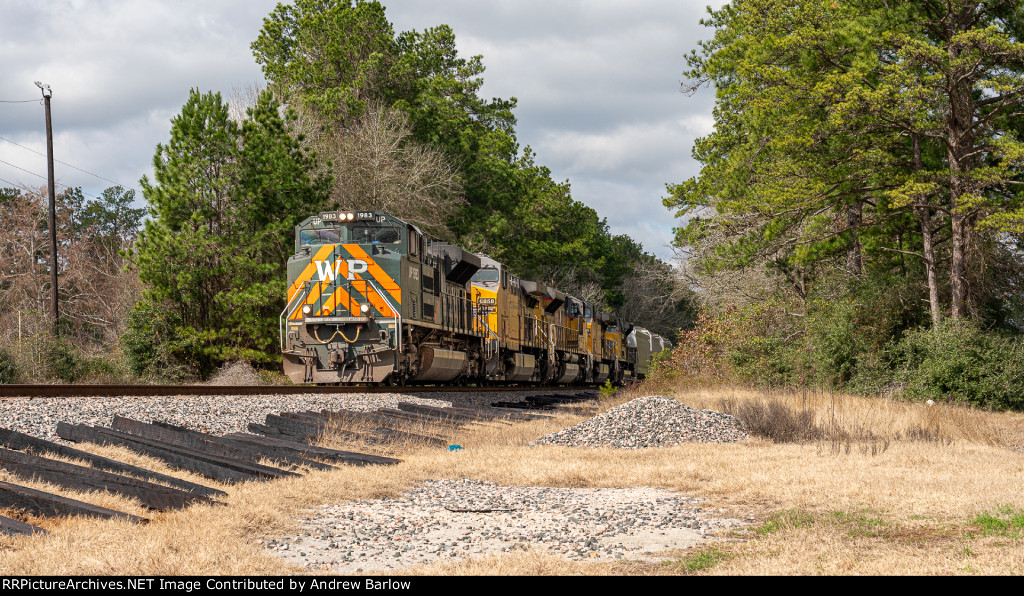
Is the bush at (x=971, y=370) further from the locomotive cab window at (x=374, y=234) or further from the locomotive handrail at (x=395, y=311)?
the locomotive cab window at (x=374, y=234)

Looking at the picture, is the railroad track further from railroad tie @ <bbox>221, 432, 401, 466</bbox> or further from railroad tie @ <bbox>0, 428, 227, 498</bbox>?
railroad tie @ <bbox>0, 428, 227, 498</bbox>

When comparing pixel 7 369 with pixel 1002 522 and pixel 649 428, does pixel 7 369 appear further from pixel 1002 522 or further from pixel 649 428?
pixel 1002 522

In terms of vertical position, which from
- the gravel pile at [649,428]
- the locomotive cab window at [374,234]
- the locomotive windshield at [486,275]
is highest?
the locomotive cab window at [374,234]

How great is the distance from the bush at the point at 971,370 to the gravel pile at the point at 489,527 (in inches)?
547

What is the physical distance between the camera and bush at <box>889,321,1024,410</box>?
18.9 metres

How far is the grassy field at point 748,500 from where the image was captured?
15.4 ft

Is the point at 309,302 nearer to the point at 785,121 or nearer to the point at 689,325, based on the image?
the point at 785,121

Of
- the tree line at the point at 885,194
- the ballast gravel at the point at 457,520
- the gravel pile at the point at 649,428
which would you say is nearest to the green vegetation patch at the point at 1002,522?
the ballast gravel at the point at 457,520

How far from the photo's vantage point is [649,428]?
12.5 meters

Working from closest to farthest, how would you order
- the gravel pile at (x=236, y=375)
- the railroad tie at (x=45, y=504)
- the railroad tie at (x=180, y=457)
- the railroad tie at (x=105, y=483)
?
the railroad tie at (x=45, y=504)
the railroad tie at (x=105, y=483)
the railroad tie at (x=180, y=457)
the gravel pile at (x=236, y=375)

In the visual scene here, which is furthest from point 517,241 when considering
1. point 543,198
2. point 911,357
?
point 911,357

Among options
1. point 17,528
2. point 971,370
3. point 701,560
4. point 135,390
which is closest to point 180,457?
point 17,528

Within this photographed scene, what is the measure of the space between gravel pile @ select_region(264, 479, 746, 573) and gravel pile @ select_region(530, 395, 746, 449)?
3.92 metres

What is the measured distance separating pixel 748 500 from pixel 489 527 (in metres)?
2.72
